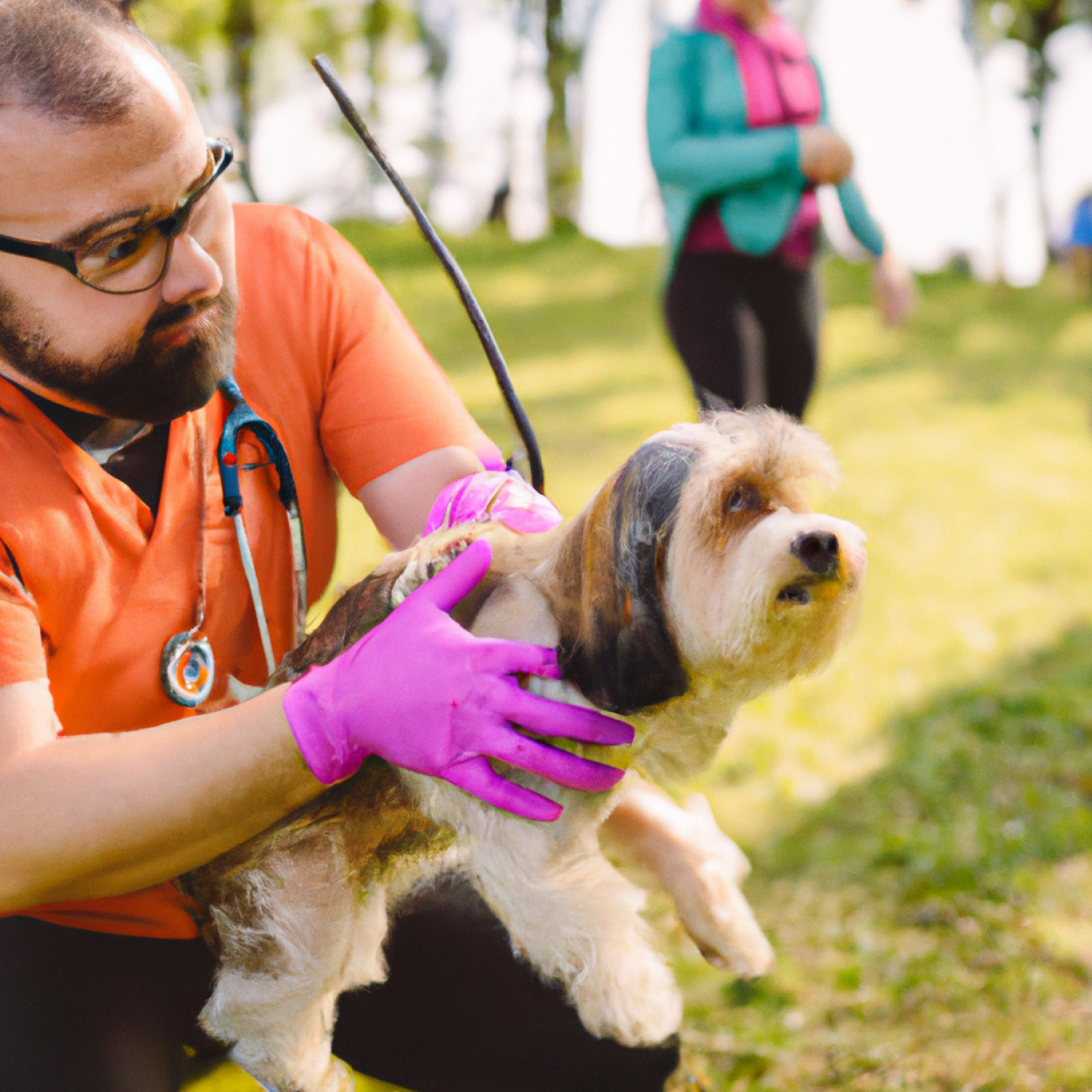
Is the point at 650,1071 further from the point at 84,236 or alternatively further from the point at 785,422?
the point at 84,236

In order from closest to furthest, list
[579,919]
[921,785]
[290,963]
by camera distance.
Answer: [579,919], [290,963], [921,785]

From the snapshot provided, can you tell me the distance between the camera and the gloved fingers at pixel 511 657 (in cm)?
148

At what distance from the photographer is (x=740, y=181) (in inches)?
145

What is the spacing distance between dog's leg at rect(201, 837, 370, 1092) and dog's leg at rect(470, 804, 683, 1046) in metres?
0.22

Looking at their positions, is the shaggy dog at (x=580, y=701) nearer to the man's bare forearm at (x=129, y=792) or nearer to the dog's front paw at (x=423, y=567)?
the dog's front paw at (x=423, y=567)

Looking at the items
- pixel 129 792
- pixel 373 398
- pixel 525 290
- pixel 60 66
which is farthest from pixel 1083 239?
pixel 129 792

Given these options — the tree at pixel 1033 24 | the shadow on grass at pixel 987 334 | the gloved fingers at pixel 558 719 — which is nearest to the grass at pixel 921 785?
the gloved fingers at pixel 558 719

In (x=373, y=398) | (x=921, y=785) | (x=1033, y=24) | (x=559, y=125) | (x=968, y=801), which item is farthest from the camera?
(x=559, y=125)

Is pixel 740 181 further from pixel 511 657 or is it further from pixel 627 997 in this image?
pixel 627 997

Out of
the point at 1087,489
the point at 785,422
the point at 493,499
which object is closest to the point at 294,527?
the point at 493,499

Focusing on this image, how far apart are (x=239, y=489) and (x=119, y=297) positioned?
0.36 meters

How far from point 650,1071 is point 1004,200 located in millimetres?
19908

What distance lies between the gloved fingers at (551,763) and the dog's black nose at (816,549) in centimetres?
42

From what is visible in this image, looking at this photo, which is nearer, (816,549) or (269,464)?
(816,549)
